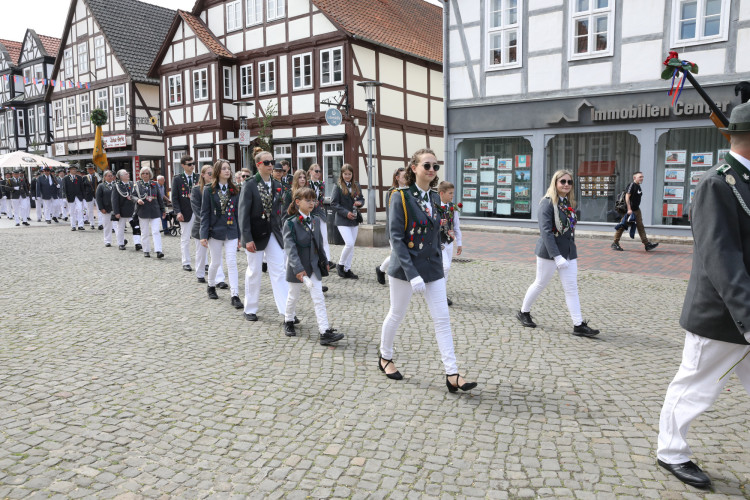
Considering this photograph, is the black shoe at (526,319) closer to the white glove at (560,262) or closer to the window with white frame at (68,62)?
the white glove at (560,262)

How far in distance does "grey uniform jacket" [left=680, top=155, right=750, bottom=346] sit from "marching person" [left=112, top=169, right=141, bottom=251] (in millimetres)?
13260

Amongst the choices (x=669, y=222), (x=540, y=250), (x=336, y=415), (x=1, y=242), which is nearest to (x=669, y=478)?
(x=336, y=415)

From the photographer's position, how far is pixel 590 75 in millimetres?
16078

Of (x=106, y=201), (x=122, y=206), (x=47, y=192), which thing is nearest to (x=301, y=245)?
(x=122, y=206)

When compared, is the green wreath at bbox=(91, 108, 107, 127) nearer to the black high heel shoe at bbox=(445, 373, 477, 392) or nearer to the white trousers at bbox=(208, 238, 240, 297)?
the white trousers at bbox=(208, 238, 240, 297)

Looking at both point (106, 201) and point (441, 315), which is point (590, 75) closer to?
point (106, 201)

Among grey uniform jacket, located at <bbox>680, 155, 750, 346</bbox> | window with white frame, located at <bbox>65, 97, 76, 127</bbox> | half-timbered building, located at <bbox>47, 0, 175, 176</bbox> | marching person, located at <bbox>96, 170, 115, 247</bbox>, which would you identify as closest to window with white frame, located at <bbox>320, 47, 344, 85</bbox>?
marching person, located at <bbox>96, 170, 115, 247</bbox>

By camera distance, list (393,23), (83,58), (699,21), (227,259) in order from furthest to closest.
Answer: (83,58), (393,23), (699,21), (227,259)

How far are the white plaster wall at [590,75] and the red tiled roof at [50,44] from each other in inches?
1600

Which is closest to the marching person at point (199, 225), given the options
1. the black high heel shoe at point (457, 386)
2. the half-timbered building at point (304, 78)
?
the black high heel shoe at point (457, 386)

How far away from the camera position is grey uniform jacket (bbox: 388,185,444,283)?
4660mm

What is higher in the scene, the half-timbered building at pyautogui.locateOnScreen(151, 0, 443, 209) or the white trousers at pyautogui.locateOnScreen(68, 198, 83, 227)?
the half-timbered building at pyautogui.locateOnScreen(151, 0, 443, 209)

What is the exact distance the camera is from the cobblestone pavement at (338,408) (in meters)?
3.33

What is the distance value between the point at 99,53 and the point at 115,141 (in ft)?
18.2
